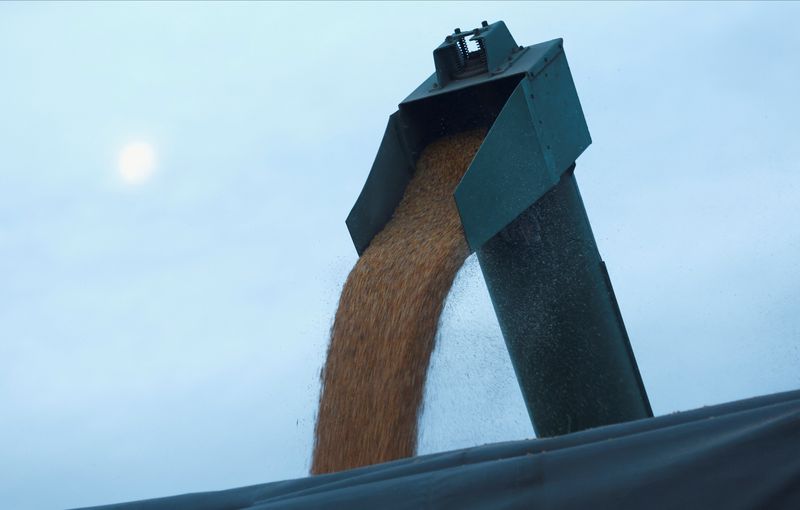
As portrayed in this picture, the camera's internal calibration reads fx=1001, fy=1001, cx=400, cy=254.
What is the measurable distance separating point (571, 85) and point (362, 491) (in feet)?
6.98

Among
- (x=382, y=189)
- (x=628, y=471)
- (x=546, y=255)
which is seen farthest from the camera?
(x=382, y=189)

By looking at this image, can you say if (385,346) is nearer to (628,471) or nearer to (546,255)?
(546,255)

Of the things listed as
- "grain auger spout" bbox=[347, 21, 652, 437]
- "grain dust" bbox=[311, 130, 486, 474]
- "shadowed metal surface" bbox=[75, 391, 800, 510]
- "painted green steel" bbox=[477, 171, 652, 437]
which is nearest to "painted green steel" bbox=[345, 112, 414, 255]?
"grain dust" bbox=[311, 130, 486, 474]

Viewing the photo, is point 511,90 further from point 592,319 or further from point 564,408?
point 564,408

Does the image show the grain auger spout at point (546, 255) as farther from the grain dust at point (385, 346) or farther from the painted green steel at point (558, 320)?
the grain dust at point (385, 346)

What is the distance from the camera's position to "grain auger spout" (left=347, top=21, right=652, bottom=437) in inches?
125

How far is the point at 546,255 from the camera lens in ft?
10.8

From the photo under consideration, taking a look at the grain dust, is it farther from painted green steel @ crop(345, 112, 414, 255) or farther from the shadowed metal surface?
the shadowed metal surface

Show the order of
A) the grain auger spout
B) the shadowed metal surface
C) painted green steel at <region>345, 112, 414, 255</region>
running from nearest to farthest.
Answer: the shadowed metal surface < the grain auger spout < painted green steel at <region>345, 112, 414, 255</region>

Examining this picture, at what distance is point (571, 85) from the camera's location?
3.63 metres

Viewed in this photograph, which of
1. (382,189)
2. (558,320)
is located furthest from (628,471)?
(382,189)

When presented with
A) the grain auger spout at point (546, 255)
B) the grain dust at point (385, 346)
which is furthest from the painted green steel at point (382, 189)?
the grain auger spout at point (546, 255)

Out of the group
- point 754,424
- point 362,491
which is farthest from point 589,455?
point 362,491

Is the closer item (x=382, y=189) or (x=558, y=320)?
(x=558, y=320)
